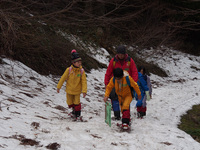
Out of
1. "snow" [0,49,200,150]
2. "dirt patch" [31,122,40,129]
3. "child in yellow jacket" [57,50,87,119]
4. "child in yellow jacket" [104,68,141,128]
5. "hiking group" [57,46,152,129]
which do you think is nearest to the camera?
"snow" [0,49,200,150]

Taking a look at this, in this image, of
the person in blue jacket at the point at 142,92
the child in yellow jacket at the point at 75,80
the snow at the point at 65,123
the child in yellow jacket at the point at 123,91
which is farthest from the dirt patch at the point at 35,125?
the person in blue jacket at the point at 142,92

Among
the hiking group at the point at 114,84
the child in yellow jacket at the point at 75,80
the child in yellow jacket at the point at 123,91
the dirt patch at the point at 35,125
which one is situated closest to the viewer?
the dirt patch at the point at 35,125

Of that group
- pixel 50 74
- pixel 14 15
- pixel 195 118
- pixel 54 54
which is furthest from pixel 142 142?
pixel 54 54

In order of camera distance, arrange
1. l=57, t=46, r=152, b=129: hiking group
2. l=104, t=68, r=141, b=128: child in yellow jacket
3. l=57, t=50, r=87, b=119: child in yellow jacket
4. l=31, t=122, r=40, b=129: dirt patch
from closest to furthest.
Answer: l=31, t=122, r=40, b=129: dirt patch < l=104, t=68, r=141, b=128: child in yellow jacket < l=57, t=46, r=152, b=129: hiking group < l=57, t=50, r=87, b=119: child in yellow jacket

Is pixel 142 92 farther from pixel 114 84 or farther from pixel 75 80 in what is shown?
pixel 75 80

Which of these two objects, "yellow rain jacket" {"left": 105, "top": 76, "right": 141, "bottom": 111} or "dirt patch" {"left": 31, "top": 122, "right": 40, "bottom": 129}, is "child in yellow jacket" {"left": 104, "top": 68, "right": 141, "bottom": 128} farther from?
"dirt patch" {"left": 31, "top": 122, "right": 40, "bottom": 129}

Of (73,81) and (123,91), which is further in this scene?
(73,81)

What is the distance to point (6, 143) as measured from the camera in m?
3.06

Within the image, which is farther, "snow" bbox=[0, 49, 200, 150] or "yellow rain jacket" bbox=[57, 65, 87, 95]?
"yellow rain jacket" bbox=[57, 65, 87, 95]

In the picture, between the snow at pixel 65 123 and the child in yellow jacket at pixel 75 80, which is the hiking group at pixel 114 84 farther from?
the snow at pixel 65 123

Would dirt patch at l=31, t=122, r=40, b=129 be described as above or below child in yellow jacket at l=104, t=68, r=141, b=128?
below

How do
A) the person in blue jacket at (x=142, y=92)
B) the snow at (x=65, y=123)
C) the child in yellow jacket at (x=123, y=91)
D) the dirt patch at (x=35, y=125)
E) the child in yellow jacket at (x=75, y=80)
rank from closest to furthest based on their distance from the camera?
the snow at (x=65, y=123) < the dirt patch at (x=35, y=125) < the child in yellow jacket at (x=123, y=91) < the child in yellow jacket at (x=75, y=80) < the person in blue jacket at (x=142, y=92)

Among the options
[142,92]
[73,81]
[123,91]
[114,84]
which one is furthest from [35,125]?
[142,92]

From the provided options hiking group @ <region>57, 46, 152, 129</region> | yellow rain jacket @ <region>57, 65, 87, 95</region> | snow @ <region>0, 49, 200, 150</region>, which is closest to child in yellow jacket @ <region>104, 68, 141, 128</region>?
hiking group @ <region>57, 46, 152, 129</region>
